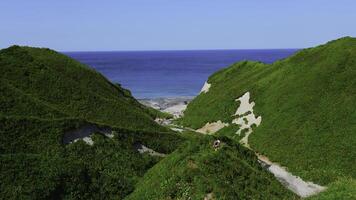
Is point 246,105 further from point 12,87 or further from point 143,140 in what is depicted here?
point 12,87

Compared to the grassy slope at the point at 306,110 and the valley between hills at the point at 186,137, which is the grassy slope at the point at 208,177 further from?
the grassy slope at the point at 306,110

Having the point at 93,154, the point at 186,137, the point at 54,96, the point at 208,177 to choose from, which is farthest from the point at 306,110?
A: the point at 208,177

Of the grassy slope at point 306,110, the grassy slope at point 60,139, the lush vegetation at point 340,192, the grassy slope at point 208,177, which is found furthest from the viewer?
the grassy slope at point 306,110

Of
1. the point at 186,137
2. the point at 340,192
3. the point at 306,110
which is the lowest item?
the point at 186,137

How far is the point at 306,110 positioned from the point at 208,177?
32525mm

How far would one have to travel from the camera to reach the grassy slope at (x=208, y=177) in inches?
1164

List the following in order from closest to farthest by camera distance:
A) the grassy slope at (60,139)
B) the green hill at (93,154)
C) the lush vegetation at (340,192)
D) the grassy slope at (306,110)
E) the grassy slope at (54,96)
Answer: the lush vegetation at (340,192), the green hill at (93,154), the grassy slope at (60,139), the grassy slope at (54,96), the grassy slope at (306,110)

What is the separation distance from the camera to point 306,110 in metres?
59.1

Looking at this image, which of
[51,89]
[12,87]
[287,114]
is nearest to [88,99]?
[51,89]

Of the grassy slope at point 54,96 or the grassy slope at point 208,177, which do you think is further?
the grassy slope at point 54,96

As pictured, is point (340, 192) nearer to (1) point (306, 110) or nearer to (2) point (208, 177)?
(2) point (208, 177)

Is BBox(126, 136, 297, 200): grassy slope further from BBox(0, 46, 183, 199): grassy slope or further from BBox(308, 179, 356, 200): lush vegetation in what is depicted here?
BBox(0, 46, 183, 199): grassy slope

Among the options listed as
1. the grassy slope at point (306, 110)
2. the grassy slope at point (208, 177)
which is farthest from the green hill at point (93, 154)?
the grassy slope at point (306, 110)

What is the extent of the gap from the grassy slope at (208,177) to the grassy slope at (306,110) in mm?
14576
